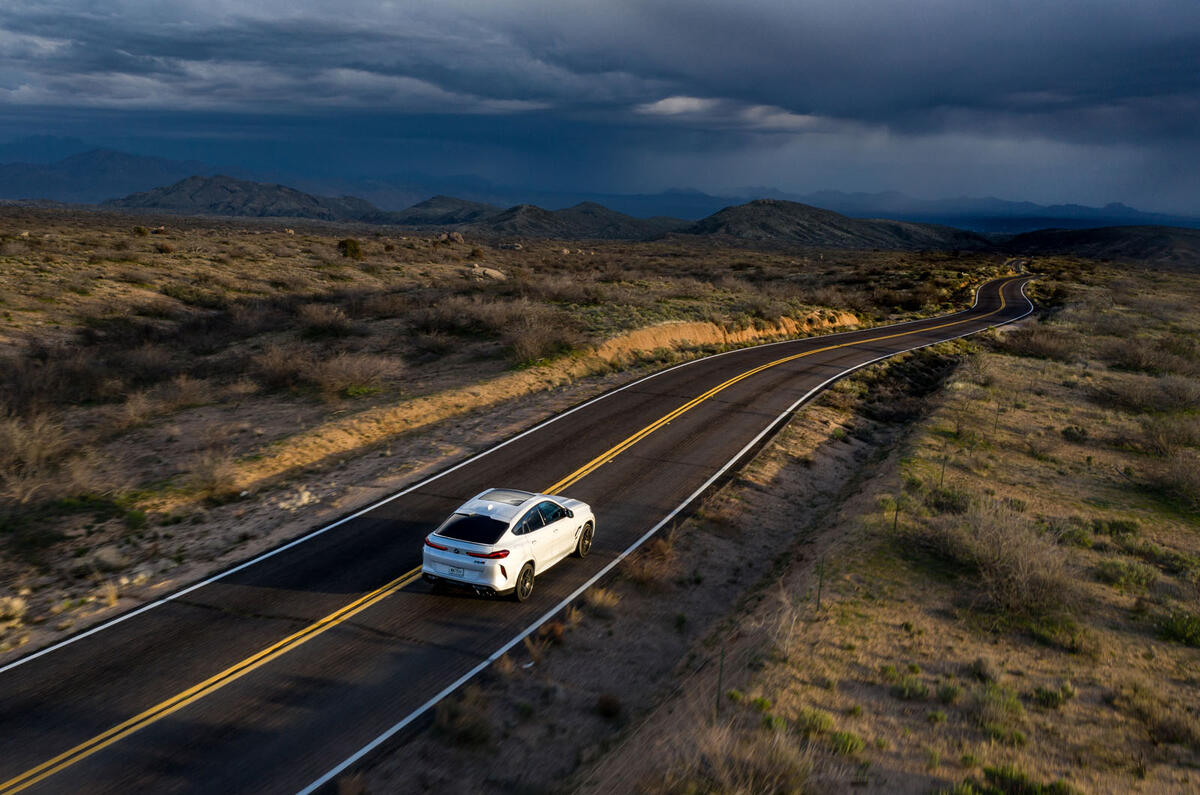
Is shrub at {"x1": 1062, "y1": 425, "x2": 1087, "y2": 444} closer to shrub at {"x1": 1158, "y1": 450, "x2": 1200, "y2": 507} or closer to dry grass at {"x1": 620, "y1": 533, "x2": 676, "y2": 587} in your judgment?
shrub at {"x1": 1158, "y1": 450, "x2": 1200, "y2": 507}

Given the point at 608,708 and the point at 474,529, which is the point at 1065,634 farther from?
the point at 474,529

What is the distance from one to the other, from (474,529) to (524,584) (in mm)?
1419

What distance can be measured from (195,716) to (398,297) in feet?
114

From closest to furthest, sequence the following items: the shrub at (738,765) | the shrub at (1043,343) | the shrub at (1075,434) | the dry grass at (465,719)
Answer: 1. the shrub at (738,765)
2. the dry grass at (465,719)
3. the shrub at (1075,434)
4. the shrub at (1043,343)

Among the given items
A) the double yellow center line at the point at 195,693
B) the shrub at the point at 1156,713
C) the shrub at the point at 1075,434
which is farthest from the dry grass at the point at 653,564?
the shrub at the point at 1075,434

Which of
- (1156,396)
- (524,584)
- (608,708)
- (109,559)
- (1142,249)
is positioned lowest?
(109,559)

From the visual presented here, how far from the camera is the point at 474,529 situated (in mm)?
12164

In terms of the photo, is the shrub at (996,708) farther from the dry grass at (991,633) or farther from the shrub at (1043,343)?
the shrub at (1043,343)

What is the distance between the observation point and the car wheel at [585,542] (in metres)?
14.3

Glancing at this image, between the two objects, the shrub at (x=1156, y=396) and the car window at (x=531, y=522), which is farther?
the shrub at (x=1156, y=396)

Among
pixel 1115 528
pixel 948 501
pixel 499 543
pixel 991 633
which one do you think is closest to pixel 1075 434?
pixel 1115 528

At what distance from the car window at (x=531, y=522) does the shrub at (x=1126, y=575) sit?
36.6 feet

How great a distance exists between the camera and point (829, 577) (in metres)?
12.9

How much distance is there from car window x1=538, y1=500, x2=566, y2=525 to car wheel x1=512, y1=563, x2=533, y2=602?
1.03m
